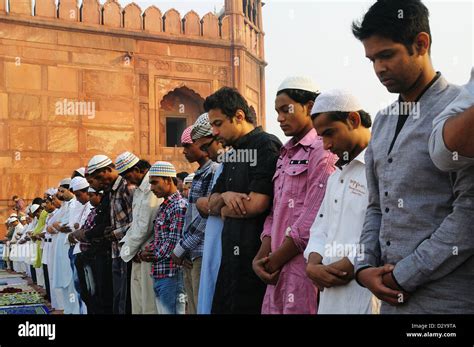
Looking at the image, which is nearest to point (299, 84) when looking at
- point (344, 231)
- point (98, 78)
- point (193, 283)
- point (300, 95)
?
point (300, 95)

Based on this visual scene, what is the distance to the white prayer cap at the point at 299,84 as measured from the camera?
2.92m

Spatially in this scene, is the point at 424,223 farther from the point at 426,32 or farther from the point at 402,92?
the point at 426,32

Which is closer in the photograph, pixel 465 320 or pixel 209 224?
pixel 465 320

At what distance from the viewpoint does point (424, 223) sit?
188 centimetres

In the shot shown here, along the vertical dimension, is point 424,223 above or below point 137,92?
below

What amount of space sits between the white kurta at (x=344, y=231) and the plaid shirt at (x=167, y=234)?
218cm

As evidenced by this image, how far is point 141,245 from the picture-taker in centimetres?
489

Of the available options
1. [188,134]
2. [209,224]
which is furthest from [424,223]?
[188,134]

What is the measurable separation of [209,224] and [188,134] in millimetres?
1006

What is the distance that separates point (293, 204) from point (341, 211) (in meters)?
0.45

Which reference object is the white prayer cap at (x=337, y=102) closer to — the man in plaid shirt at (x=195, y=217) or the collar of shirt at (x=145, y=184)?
the man in plaid shirt at (x=195, y=217)

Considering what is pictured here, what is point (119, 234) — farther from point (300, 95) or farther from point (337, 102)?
point (337, 102)

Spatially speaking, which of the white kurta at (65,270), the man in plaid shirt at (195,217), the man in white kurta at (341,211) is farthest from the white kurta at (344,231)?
the white kurta at (65,270)

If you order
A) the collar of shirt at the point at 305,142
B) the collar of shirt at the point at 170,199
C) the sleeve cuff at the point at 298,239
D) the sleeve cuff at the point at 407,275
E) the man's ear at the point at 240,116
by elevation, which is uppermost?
the man's ear at the point at 240,116
